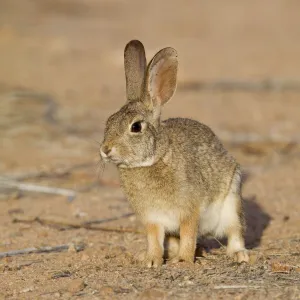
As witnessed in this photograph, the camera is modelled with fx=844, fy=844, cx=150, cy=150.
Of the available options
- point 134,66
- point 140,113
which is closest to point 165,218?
point 140,113

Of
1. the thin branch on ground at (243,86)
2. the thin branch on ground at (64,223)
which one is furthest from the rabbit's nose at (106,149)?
the thin branch on ground at (243,86)

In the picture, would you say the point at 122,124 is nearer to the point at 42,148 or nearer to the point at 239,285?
the point at 239,285

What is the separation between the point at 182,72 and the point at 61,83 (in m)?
1.94

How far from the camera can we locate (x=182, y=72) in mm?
13547

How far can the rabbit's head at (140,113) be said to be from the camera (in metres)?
5.09

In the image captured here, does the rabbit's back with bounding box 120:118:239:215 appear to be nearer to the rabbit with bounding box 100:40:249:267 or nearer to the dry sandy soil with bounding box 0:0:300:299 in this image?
the rabbit with bounding box 100:40:249:267

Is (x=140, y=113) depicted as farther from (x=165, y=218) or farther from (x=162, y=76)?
(x=165, y=218)

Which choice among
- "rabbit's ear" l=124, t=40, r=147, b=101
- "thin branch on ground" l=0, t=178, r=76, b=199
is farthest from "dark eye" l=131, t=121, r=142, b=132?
"thin branch on ground" l=0, t=178, r=76, b=199

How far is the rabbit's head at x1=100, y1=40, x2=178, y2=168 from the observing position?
509 centimetres

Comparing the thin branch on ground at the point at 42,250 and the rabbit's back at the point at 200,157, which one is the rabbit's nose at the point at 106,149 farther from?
the thin branch on ground at the point at 42,250

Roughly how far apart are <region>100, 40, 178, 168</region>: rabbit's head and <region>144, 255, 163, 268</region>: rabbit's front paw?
60cm

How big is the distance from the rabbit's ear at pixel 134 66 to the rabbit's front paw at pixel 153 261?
1.04 m

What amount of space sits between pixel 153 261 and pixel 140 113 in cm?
92

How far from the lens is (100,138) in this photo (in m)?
9.40
